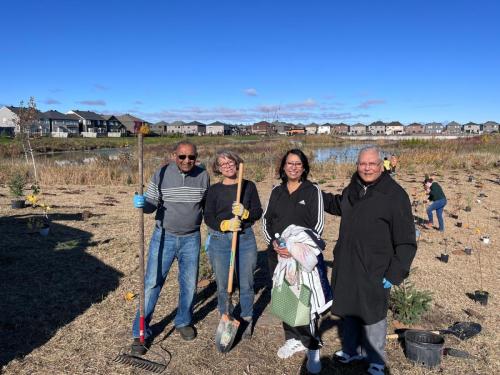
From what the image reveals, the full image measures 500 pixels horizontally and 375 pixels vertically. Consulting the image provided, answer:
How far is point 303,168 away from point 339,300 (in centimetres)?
111

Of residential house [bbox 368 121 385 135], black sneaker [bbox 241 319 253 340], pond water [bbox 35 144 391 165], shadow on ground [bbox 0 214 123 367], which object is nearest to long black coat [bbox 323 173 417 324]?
black sneaker [bbox 241 319 253 340]

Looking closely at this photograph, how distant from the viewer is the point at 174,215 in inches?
146

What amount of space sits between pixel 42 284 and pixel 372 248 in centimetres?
429

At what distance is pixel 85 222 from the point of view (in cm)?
892

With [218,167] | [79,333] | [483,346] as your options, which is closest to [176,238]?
[218,167]

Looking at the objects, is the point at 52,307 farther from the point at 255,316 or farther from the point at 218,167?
the point at 218,167

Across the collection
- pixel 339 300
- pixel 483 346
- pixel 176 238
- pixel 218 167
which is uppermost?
pixel 218 167

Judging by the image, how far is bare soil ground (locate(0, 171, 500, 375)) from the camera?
3701 millimetres

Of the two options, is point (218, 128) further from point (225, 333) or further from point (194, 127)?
point (225, 333)

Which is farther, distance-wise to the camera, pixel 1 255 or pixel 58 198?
pixel 58 198

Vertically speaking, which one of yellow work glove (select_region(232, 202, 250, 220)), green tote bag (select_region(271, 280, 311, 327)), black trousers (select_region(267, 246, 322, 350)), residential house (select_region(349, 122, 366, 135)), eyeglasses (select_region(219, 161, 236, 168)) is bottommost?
black trousers (select_region(267, 246, 322, 350))

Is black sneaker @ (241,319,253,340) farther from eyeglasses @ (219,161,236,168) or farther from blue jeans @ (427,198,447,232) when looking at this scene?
blue jeans @ (427,198,447,232)

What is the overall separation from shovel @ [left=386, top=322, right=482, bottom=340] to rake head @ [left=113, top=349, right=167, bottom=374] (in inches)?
88.2

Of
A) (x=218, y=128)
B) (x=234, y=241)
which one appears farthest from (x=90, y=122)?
(x=234, y=241)
